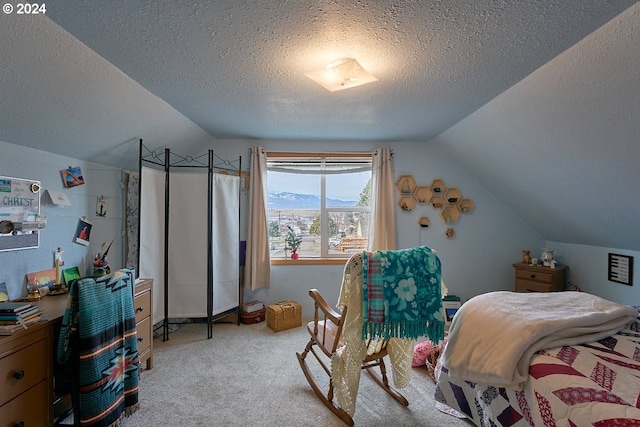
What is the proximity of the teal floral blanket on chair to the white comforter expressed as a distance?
0.50ft

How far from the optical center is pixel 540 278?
3.24 m

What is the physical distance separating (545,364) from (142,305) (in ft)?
8.34

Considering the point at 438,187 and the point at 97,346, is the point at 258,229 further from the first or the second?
the point at 438,187

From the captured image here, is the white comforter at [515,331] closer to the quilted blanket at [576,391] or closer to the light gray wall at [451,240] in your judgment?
the quilted blanket at [576,391]

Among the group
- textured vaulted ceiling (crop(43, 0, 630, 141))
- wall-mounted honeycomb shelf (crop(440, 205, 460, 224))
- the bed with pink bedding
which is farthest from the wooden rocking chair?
wall-mounted honeycomb shelf (crop(440, 205, 460, 224))

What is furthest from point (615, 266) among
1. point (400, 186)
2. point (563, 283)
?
point (400, 186)

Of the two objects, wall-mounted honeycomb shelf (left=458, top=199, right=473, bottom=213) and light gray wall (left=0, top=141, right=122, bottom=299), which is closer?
light gray wall (left=0, top=141, right=122, bottom=299)

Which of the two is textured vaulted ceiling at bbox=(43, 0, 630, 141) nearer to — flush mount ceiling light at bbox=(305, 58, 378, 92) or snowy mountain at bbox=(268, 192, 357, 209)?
flush mount ceiling light at bbox=(305, 58, 378, 92)

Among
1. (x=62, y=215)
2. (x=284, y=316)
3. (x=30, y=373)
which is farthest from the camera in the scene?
(x=284, y=316)

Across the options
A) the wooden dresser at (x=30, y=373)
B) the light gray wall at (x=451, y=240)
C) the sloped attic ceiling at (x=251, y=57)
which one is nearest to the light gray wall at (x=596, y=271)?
the light gray wall at (x=451, y=240)

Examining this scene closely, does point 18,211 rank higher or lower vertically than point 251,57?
lower

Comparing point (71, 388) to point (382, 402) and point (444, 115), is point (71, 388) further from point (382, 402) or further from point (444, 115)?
point (444, 115)

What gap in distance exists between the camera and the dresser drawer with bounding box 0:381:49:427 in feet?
4.54

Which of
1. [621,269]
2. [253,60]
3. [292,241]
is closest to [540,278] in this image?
[621,269]
